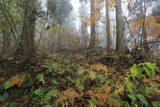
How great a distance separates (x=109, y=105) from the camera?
260 centimetres

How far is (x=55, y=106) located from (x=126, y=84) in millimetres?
1882

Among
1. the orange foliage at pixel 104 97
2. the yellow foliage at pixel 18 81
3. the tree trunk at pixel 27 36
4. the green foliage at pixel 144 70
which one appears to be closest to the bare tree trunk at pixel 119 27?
the green foliage at pixel 144 70

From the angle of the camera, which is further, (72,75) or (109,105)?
(72,75)

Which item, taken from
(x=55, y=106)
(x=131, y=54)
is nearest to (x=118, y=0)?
(x=131, y=54)

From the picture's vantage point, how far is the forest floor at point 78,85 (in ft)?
8.93

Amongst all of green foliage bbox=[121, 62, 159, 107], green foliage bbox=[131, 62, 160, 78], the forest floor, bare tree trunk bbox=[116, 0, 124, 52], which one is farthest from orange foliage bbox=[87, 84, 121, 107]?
bare tree trunk bbox=[116, 0, 124, 52]

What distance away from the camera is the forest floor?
107 inches

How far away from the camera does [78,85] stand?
10.7 feet

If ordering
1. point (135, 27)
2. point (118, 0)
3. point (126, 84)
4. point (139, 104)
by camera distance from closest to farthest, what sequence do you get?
point (139, 104), point (126, 84), point (135, 27), point (118, 0)

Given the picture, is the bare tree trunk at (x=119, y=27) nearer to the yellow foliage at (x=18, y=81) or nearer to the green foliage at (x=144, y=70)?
the green foliage at (x=144, y=70)

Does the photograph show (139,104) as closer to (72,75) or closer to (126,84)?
(126,84)

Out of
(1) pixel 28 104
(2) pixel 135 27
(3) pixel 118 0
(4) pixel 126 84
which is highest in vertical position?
(3) pixel 118 0

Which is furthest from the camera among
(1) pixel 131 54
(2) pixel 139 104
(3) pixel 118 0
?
(3) pixel 118 0

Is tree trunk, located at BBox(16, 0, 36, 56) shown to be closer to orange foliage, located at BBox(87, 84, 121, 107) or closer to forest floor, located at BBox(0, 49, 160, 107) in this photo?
forest floor, located at BBox(0, 49, 160, 107)
